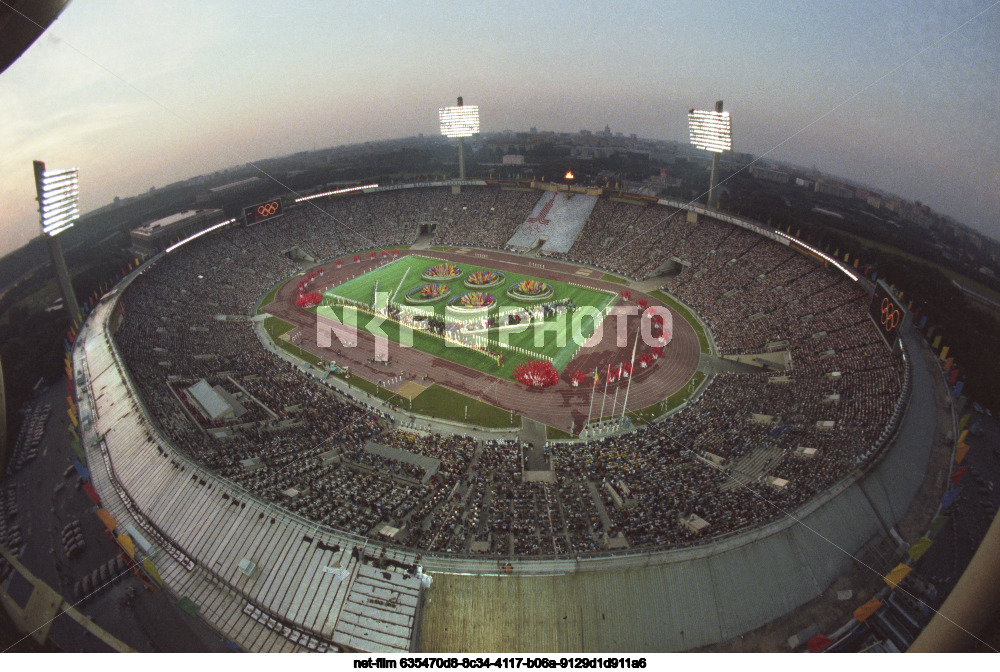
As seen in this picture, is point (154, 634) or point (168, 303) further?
point (168, 303)

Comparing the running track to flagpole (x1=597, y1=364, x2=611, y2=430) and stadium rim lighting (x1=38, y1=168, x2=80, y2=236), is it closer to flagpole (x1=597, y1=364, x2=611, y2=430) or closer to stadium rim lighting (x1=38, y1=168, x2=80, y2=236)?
flagpole (x1=597, y1=364, x2=611, y2=430)

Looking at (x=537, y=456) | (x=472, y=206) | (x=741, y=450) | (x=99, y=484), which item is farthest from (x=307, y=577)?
(x=472, y=206)

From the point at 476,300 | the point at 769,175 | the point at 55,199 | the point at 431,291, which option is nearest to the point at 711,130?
the point at 476,300

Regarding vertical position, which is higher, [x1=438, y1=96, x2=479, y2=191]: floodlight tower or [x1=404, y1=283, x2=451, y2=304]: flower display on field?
[x1=438, y1=96, x2=479, y2=191]: floodlight tower

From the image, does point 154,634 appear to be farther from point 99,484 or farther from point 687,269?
point 687,269

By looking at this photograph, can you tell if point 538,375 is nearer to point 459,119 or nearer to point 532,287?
point 532,287

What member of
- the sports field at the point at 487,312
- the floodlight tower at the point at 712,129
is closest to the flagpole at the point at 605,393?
the sports field at the point at 487,312

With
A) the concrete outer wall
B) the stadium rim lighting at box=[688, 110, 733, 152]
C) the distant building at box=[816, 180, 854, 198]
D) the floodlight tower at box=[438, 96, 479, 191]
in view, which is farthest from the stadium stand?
the floodlight tower at box=[438, 96, 479, 191]
